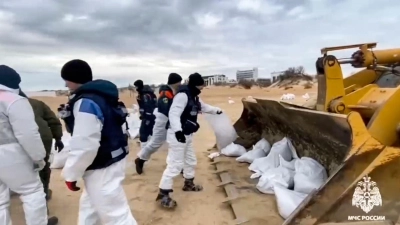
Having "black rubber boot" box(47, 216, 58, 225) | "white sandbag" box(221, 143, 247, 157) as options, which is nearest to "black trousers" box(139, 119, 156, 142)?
"white sandbag" box(221, 143, 247, 157)

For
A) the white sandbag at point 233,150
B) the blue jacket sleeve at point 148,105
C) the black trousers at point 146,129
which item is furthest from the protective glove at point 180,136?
the blue jacket sleeve at point 148,105

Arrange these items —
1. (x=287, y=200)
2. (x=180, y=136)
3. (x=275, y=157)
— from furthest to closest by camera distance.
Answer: (x=275, y=157) → (x=180, y=136) → (x=287, y=200)

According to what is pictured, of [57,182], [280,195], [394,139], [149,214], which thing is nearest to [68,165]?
[149,214]

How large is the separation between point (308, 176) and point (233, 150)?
2.10 metres

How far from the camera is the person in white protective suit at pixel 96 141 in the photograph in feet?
8.41

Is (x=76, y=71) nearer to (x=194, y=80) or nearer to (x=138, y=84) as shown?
(x=194, y=80)

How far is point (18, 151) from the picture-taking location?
118 inches

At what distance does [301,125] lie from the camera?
4367mm

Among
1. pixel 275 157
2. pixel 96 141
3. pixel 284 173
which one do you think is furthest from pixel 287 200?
pixel 96 141

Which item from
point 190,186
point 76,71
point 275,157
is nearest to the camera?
point 76,71

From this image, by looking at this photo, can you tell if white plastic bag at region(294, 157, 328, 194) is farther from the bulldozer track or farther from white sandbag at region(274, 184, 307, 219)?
the bulldozer track

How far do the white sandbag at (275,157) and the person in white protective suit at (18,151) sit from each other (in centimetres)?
270

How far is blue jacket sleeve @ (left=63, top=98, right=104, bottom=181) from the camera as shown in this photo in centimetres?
254

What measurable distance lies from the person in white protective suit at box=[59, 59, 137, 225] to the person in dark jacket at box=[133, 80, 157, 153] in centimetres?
377
